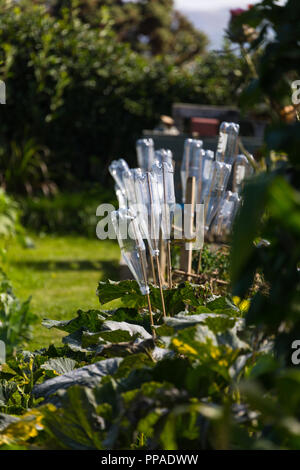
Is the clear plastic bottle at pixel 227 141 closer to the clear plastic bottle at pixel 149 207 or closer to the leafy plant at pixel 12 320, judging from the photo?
the clear plastic bottle at pixel 149 207

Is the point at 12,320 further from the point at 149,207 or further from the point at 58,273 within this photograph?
the point at 58,273

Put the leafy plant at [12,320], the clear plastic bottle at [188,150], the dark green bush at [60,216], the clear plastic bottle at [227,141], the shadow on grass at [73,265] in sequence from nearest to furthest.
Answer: the clear plastic bottle at [227,141] < the clear plastic bottle at [188,150] < the leafy plant at [12,320] < the shadow on grass at [73,265] < the dark green bush at [60,216]

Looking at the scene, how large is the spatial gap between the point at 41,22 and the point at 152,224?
22.5 feet

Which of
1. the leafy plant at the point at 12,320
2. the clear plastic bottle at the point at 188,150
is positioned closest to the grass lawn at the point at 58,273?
the leafy plant at the point at 12,320

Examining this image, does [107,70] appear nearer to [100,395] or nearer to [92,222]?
[92,222]

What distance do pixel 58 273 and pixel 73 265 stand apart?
0.33 meters

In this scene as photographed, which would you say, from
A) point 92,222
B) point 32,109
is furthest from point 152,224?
point 32,109

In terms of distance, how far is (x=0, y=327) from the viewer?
10.3 ft

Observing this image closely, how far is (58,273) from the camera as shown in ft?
19.6

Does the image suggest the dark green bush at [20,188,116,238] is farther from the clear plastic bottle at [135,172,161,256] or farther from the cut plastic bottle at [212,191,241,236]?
the clear plastic bottle at [135,172,161,256]

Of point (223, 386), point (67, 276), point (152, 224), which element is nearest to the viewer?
point (223, 386)

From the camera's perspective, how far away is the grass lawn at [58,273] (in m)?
4.52

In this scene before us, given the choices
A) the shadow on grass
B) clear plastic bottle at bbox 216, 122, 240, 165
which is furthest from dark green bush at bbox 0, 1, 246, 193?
clear plastic bottle at bbox 216, 122, 240, 165

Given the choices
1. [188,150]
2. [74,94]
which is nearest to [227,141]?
[188,150]
